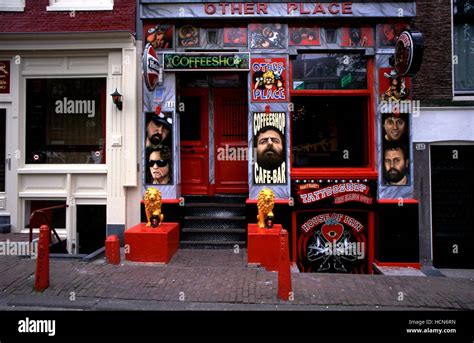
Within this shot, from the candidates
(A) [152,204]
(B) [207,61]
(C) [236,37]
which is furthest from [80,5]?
(A) [152,204]

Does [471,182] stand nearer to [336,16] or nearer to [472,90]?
[472,90]

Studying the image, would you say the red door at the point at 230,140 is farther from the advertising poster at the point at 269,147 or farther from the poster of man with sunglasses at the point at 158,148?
the poster of man with sunglasses at the point at 158,148

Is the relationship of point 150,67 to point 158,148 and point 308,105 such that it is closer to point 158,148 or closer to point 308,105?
point 158,148

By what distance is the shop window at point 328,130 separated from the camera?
9.41 meters

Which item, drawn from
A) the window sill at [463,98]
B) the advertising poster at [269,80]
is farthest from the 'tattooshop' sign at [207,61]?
the window sill at [463,98]

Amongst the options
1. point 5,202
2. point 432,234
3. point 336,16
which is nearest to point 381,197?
point 432,234

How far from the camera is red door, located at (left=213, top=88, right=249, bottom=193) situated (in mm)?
9906

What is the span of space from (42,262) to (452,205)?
878cm

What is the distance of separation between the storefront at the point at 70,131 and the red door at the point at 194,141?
4.23 ft

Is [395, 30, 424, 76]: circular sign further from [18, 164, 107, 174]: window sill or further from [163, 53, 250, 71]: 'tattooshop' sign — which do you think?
[18, 164, 107, 174]: window sill

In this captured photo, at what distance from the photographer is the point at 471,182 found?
9.18 m

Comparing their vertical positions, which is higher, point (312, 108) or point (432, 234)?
point (312, 108)

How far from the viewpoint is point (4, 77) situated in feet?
31.5
